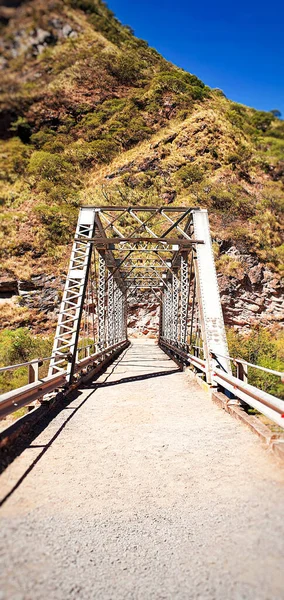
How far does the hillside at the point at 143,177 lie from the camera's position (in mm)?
34062

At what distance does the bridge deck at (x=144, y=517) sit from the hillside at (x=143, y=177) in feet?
68.5

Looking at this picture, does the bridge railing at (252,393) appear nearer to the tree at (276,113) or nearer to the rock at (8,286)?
the rock at (8,286)

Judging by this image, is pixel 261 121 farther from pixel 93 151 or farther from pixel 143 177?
pixel 93 151

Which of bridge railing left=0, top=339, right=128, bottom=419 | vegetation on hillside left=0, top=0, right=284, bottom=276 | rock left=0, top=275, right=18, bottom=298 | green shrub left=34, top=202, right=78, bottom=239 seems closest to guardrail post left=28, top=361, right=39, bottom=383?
bridge railing left=0, top=339, right=128, bottom=419

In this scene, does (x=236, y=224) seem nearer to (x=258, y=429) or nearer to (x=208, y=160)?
(x=208, y=160)

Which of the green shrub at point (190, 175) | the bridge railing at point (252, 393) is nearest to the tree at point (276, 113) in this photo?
the green shrub at point (190, 175)

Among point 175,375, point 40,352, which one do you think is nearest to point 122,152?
point 40,352

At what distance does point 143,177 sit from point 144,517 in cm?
4847

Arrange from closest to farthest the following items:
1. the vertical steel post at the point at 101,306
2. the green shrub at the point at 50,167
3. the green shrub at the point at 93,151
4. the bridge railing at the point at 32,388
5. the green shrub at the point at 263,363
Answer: the bridge railing at the point at 32,388 < the green shrub at the point at 263,363 < the vertical steel post at the point at 101,306 < the green shrub at the point at 50,167 < the green shrub at the point at 93,151

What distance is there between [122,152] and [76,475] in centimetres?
5552

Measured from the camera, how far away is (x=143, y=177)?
48250 millimetres

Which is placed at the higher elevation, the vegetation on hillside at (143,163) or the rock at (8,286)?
the vegetation on hillside at (143,163)

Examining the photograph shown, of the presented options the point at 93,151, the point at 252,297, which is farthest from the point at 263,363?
the point at 93,151

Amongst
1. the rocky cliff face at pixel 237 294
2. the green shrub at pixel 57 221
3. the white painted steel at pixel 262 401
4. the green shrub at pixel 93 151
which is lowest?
the white painted steel at pixel 262 401
